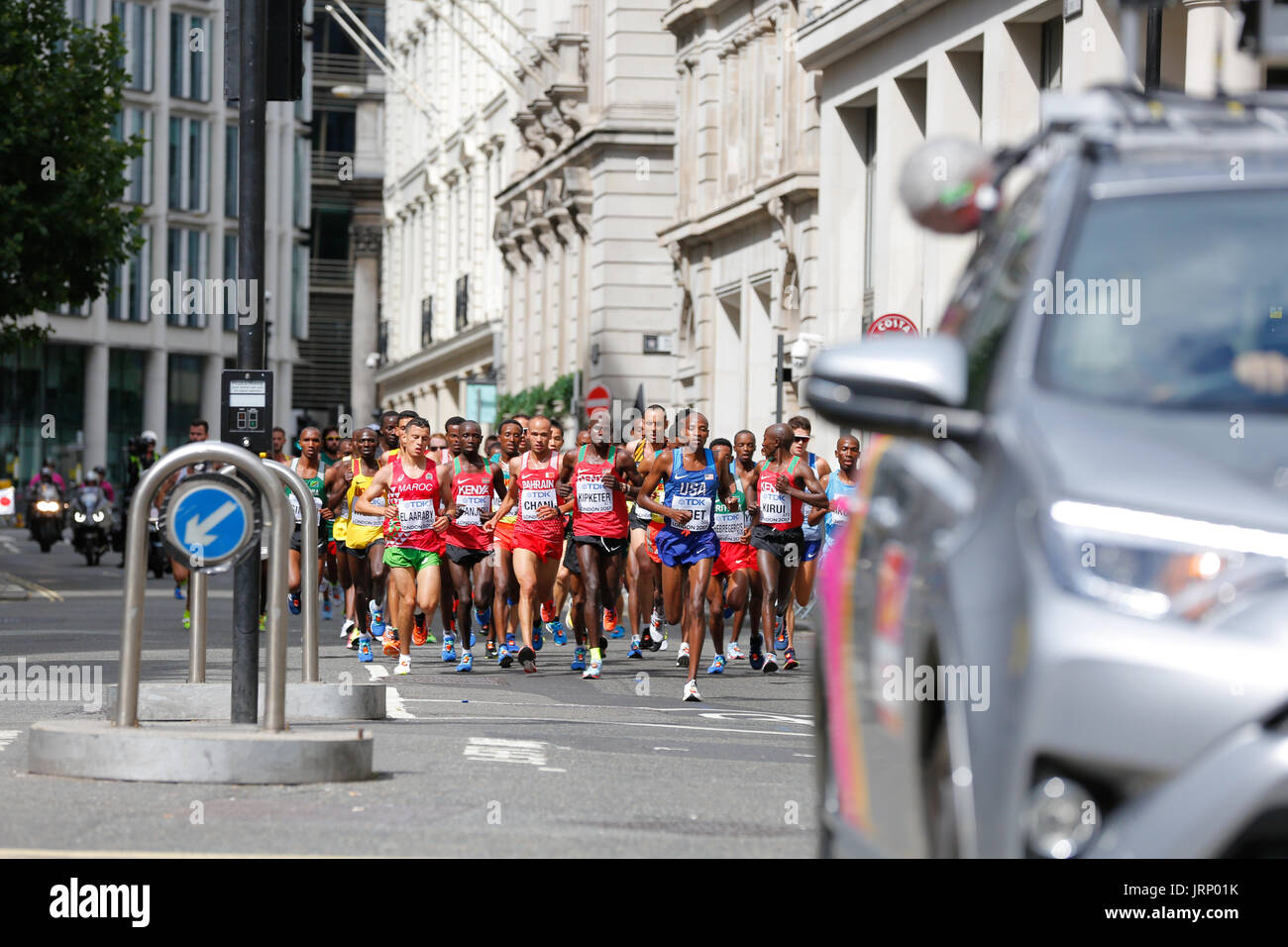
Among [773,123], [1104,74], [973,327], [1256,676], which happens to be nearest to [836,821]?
[973,327]

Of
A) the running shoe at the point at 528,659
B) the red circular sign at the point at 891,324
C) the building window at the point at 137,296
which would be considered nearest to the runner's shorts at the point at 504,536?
the running shoe at the point at 528,659

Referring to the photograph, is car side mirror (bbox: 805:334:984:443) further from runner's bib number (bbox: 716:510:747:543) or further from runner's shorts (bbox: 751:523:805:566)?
runner's shorts (bbox: 751:523:805:566)

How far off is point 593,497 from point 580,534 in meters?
0.41

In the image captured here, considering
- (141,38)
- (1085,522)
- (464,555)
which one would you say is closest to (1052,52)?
(464,555)

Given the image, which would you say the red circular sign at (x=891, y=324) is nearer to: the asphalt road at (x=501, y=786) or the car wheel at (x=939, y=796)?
the asphalt road at (x=501, y=786)

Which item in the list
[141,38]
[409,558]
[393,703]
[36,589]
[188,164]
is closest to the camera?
[393,703]

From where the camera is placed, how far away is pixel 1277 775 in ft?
12.7

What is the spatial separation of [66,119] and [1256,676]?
30279 mm

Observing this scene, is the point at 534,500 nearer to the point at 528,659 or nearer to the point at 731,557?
the point at 528,659

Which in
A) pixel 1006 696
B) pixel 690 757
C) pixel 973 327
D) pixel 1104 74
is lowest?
pixel 690 757

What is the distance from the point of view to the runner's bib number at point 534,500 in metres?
20.1

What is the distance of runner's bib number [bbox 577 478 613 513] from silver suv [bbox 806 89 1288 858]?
14.3 metres

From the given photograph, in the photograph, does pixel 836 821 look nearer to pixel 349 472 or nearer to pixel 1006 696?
pixel 1006 696

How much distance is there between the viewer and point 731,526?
20031 mm
